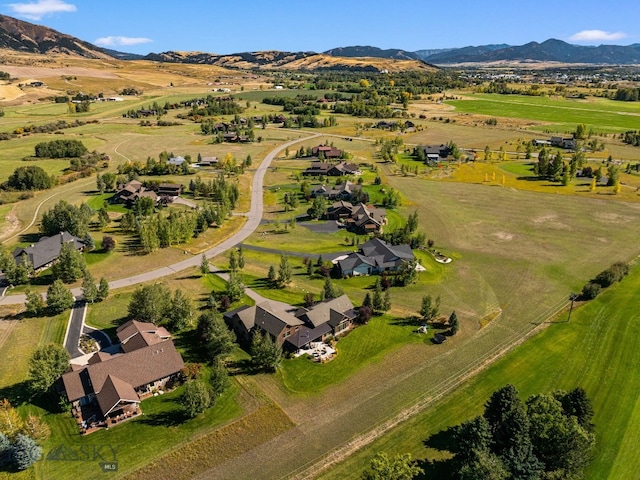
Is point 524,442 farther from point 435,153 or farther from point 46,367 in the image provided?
point 435,153

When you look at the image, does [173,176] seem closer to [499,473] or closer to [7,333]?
[7,333]

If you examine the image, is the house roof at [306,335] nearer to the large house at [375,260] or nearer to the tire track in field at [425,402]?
the tire track in field at [425,402]

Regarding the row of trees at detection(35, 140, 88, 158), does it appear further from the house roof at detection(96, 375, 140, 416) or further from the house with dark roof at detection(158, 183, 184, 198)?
the house roof at detection(96, 375, 140, 416)

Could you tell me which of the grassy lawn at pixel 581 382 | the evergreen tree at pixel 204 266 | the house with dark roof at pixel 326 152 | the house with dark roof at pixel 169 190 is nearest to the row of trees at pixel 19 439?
the grassy lawn at pixel 581 382

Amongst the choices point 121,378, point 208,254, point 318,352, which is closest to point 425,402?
point 318,352

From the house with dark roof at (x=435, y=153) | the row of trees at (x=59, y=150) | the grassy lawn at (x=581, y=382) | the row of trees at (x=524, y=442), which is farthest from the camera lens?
the house with dark roof at (x=435, y=153)
